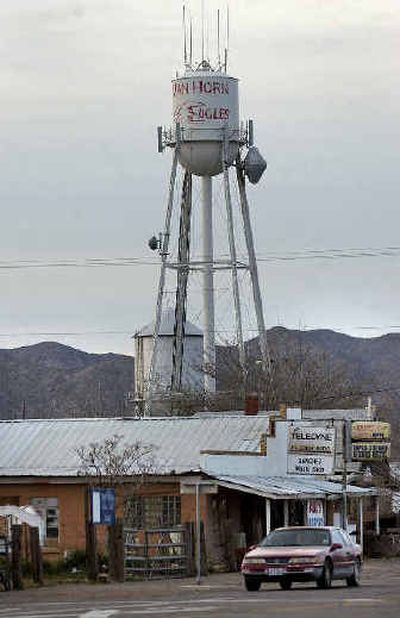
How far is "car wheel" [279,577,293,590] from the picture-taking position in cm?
3681

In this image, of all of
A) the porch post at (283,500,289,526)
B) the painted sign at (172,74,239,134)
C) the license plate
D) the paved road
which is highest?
the painted sign at (172,74,239,134)

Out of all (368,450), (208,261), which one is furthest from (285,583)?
(208,261)

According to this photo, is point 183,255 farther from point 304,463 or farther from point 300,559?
point 300,559

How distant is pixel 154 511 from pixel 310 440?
263 inches

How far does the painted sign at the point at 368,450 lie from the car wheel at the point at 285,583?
25901 mm

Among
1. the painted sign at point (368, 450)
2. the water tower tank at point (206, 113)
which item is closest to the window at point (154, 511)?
the painted sign at point (368, 450)

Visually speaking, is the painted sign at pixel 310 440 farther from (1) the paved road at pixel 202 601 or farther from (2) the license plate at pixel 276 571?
(2) the license plate at pixel 276 571

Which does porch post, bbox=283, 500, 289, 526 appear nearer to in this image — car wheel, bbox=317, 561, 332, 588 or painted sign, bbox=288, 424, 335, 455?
painted sign, bbox=288, 424, 335, 455

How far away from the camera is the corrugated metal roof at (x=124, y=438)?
5556 centimetres

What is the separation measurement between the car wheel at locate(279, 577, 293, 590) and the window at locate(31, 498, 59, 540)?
1823 cm

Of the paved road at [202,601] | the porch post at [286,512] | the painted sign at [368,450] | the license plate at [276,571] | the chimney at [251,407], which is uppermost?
the chimney at [251,407]

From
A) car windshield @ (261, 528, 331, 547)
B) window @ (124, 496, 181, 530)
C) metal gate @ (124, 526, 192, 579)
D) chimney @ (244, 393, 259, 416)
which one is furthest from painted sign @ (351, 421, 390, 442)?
car windshield @ (261, 528, 331, 547)

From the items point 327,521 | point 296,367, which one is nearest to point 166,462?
point 327,521

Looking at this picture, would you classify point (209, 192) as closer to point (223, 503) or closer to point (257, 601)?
point (223, 503)
